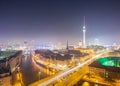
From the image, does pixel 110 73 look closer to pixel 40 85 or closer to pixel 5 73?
pixel 40 85

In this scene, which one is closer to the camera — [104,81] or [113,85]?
[113,85]

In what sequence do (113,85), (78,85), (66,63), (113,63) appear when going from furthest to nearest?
(66,63)
(113,63)
(78,85)
(113,85)

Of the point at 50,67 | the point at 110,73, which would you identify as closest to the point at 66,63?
the point at 50,67

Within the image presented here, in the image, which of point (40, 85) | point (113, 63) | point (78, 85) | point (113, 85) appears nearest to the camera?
point (40, 85)

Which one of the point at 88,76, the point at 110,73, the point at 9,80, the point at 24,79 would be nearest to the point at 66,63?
the point at 24,79

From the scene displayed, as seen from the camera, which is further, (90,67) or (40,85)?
(90,67)

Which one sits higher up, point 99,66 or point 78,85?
point 99,66

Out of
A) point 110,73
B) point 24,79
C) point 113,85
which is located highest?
point 110,73

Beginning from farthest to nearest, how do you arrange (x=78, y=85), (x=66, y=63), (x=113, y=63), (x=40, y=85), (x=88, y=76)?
(x=66, y=63), (x=113, y=63), (x=88, y=76), (x=78, y=85), (x=40, y=85)

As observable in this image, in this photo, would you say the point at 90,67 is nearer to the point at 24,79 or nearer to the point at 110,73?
the point at 110,73
